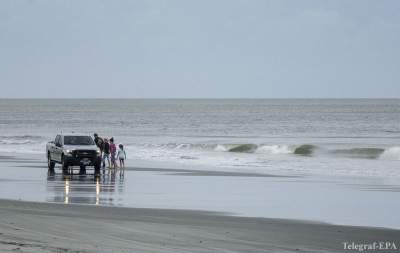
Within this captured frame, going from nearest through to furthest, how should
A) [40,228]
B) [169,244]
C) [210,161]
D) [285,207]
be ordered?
1. [169,244]
2. [40,228]
3. [285,207]
4. [210,161]

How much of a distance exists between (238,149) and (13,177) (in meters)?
27.6

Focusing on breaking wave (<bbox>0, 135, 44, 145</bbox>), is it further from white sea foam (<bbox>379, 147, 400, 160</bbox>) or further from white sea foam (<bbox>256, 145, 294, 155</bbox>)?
white sea foam (<bbox>379, 147, 400, 160</bbox>)

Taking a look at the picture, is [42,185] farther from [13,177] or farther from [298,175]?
[298,175]

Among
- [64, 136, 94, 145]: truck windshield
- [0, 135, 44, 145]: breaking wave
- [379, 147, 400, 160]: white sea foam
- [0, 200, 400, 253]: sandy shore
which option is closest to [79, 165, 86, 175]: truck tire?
[64, 136, 94, 145]: truck windshield

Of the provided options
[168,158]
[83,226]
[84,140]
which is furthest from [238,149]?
[83,226]

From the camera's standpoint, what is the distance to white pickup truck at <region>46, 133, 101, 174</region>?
104ft

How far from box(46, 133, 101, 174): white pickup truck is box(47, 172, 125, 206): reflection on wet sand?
92 cm

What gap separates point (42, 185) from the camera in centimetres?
2542

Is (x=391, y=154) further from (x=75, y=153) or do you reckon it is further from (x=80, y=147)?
(x=75, y=153)

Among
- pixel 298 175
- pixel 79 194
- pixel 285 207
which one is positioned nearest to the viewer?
pixel 285 207

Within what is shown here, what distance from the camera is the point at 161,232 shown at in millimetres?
14500

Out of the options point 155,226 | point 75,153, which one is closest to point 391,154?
point 75,153

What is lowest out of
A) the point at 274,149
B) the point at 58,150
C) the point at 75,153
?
the point at 75,153

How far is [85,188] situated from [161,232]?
1045 centimetres
